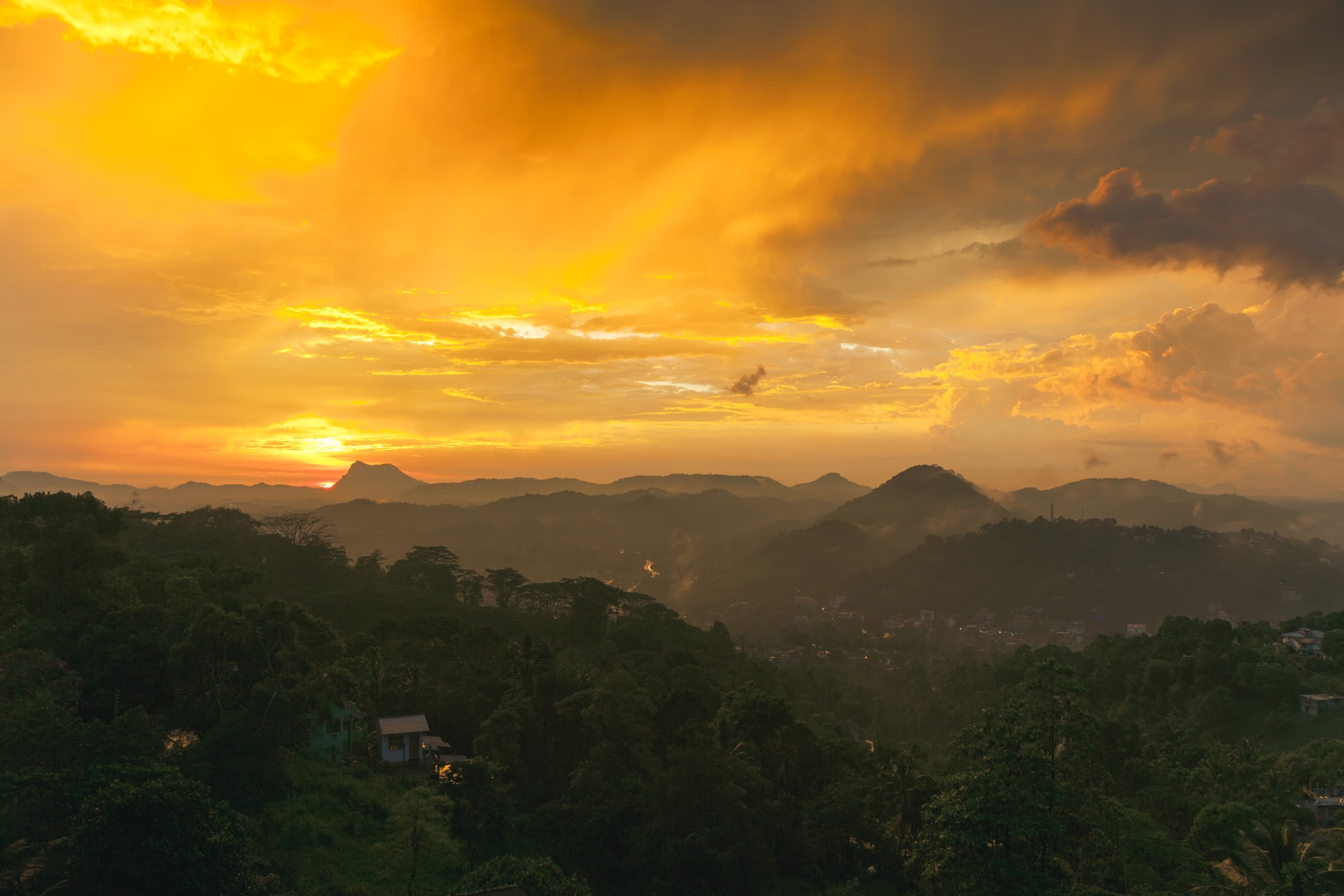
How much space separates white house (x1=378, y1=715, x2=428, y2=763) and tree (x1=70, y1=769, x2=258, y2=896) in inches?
607

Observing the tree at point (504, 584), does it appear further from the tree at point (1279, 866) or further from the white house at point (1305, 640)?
the white house at point (1305, 640)

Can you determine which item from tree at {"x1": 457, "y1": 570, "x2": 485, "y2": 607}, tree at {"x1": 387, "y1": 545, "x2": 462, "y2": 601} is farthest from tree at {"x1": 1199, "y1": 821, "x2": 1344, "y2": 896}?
tree at {"x1": 457, "y1": 570, "x2": 485, "y2": 607}

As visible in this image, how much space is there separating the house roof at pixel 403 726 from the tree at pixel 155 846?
15.3 meters

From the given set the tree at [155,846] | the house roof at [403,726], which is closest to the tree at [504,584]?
the house roof at [403,726]

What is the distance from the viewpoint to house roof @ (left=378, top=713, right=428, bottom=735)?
29.1 meters

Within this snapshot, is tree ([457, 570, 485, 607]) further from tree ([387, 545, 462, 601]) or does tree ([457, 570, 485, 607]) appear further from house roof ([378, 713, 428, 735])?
house roof ([378, 713, 428, 735])

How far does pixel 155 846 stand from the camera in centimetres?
1320

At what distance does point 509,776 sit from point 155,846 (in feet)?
50.0

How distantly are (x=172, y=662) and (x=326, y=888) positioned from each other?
345 inches

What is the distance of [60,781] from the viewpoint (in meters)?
14.1

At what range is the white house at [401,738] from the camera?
95.3ft

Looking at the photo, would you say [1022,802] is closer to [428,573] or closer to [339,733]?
[339,733]

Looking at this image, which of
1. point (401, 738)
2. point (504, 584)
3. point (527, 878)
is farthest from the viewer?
point (504, 584)

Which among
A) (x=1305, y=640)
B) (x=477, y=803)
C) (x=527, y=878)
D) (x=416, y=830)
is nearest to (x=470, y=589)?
(x=477, y=803)
